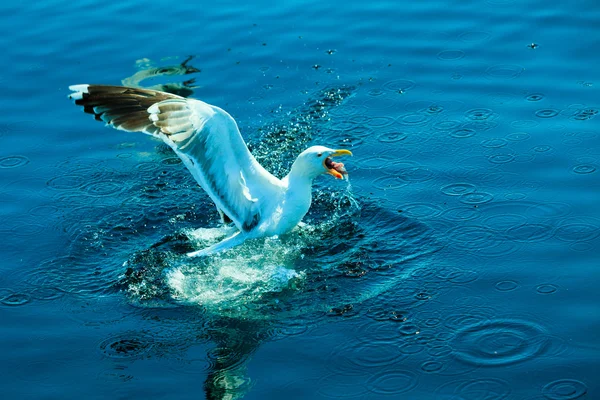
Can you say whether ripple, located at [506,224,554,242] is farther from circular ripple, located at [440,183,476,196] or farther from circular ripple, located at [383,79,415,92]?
circular ripple, located at [383,79,415,92]

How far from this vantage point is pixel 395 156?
10695mm

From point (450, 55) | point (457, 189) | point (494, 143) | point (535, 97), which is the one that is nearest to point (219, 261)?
point (457, 189)

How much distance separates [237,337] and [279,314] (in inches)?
18.4

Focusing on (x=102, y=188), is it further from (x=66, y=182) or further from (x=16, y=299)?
(x=16, y=299)

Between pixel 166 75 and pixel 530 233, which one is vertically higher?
pixel 166 75

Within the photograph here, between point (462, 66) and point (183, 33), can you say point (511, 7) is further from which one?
point (183, 33)

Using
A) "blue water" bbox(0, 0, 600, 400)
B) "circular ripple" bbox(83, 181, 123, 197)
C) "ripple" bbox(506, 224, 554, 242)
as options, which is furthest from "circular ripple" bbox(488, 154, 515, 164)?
"circular ripple" bbox(83, 181, 123, 197)

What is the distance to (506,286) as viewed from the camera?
8.37m

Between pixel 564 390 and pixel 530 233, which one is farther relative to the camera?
pixel 530 233

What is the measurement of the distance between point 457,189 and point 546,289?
6.39 feet

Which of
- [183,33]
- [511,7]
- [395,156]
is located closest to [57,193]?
[395,156]

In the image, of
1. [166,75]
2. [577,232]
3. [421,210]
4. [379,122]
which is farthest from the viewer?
[166,75]

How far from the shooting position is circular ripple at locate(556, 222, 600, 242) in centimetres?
895

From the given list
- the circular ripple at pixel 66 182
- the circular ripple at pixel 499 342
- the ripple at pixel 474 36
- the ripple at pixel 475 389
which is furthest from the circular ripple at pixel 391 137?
the ripple at pixel 475 389
